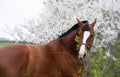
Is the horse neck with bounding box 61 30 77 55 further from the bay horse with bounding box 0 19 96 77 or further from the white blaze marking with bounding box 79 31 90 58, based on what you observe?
the white blaze marking with bounding box 79 31 90 58

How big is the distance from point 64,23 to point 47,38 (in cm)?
92

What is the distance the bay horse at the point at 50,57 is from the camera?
8.04 metres

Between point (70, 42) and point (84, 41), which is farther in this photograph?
point (70, 42)

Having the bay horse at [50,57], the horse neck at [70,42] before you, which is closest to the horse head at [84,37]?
the bay horse at [50,57]

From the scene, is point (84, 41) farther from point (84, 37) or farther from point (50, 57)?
point (50, 57)

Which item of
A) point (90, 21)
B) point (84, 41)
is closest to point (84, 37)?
point (84, 41)

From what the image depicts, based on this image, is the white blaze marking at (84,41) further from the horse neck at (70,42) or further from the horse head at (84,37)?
the horse neck at (70,42)

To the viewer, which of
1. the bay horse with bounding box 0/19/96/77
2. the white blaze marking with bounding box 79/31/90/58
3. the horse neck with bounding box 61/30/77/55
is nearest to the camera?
the bay horse with bounding box 0/19/96/77

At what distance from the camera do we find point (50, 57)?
8.75 metres

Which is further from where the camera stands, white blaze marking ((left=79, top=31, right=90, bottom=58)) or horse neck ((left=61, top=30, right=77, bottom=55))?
horse neck ((left=61, top=30, right=77, bottom=55))

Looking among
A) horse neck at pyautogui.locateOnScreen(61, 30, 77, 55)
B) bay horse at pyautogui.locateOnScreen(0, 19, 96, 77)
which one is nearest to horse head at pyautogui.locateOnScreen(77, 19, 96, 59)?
bay horse at pyautogui.locateOnScreen(0, 19, 96, 77)

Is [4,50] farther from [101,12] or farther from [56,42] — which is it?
[101,12]

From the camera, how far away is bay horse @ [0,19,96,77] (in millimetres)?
8039

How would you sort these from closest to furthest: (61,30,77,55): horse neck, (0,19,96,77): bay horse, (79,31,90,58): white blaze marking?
(0,19,96,77): bay horse
(79,31,90,58): white blaze marking
(61,30,77,55): horse neck
